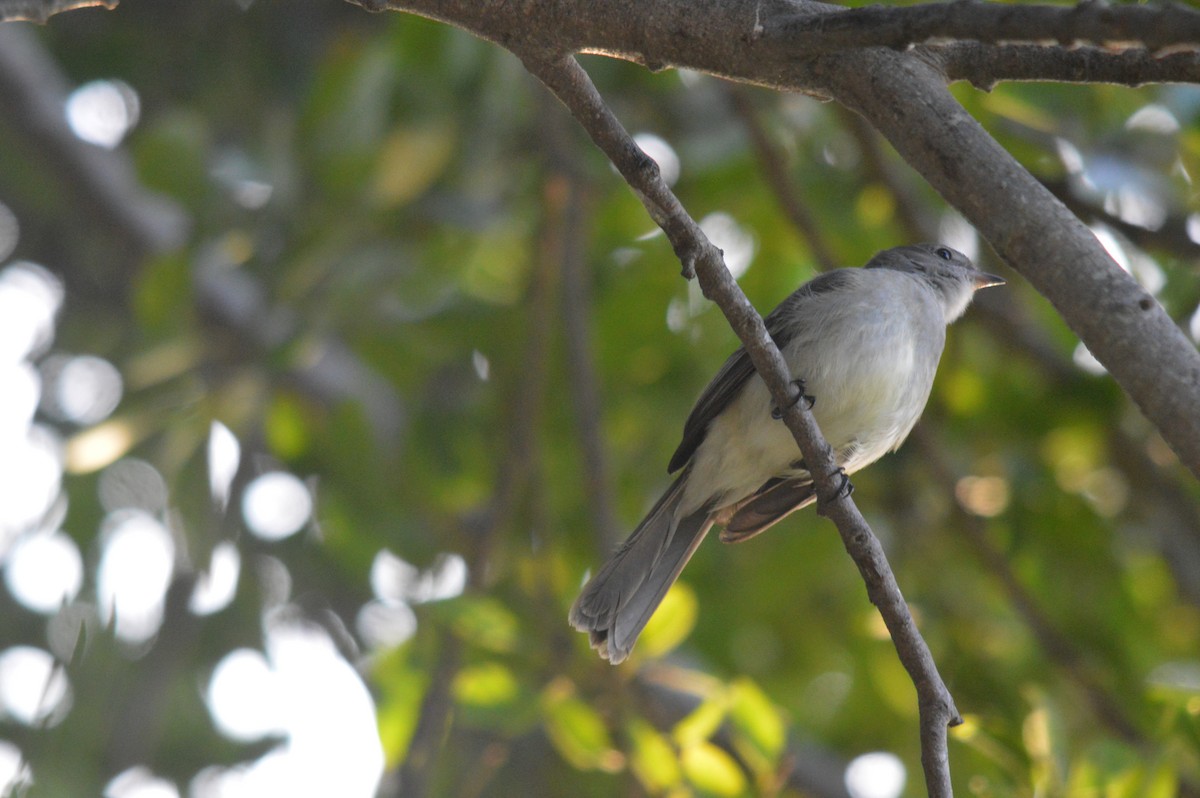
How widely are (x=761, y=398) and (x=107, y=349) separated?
12.5ft

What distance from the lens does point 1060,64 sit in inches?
76.9

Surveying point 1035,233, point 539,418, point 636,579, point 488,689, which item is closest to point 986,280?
point 539,418

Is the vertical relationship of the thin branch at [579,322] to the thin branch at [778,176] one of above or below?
below

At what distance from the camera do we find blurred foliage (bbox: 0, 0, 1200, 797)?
4.81 metres

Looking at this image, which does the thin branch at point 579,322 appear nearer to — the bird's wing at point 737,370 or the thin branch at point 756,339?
the bird's wing at point 737,370

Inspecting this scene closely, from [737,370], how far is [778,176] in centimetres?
127

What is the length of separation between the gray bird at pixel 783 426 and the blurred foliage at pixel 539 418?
0.52 m

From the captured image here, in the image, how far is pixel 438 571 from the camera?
237 inches

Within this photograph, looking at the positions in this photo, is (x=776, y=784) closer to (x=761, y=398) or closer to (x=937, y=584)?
(x=761, y=398)

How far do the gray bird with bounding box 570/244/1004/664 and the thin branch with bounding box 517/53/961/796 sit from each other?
1.43 meters

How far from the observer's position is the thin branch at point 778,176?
5.02 metres

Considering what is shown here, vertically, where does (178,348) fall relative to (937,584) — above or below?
above

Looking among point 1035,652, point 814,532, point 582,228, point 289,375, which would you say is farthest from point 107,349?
point 1035,652

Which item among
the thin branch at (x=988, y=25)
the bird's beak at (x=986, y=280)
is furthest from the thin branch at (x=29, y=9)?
the bird's beak at (x=986, y=280)
